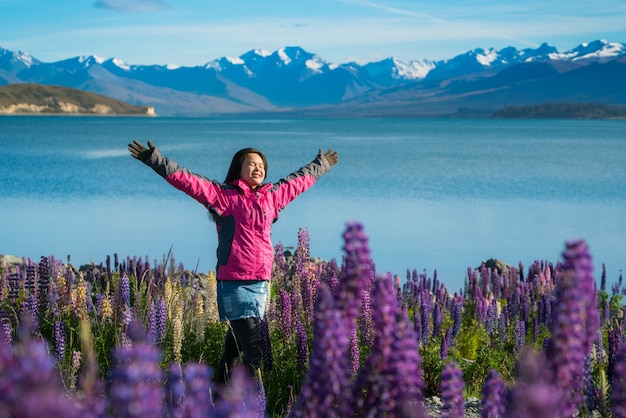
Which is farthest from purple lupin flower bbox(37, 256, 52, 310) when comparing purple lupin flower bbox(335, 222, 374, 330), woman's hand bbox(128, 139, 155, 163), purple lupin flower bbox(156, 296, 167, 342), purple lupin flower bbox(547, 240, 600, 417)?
purple lupin flower bbox(547, 240, 600, 417)

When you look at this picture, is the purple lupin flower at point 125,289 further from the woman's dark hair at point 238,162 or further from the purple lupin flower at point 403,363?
the purple lupin flower at point 403,363

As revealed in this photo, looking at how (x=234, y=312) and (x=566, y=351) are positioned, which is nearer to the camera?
(x=566, y=351)

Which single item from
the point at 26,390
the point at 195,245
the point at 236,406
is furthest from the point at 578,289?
the point at 195,245

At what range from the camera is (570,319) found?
238 cm

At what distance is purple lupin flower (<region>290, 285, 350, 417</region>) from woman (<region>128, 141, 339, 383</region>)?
420 centimetres

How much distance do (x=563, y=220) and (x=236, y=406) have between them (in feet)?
93.9

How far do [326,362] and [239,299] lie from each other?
177 inches

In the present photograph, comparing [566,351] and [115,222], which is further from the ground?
[566,351]

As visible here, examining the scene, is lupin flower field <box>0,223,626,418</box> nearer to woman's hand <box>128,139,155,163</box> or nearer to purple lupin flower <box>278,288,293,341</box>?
purple lupin flower <box>278,288,293,341</box>

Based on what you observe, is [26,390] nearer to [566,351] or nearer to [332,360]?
[332,360]

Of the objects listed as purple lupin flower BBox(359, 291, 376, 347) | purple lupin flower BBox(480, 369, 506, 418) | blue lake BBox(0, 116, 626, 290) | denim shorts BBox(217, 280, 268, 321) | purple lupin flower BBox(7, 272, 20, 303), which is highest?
purple lupin flower BBox(480, 369, 506, 418)

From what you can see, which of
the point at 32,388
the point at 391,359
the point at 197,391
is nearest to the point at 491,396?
the point at 391,359

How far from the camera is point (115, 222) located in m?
27.9

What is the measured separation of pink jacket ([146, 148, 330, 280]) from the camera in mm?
6895
